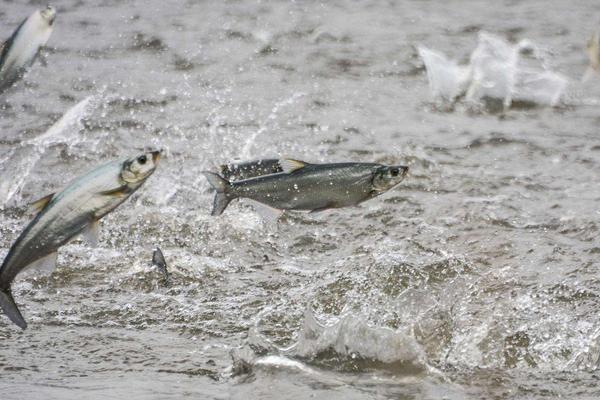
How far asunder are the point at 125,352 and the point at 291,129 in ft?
10.8

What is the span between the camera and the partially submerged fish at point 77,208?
3.53 m

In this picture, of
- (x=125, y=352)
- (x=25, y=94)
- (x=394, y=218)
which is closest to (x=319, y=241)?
(x=394, y=218)

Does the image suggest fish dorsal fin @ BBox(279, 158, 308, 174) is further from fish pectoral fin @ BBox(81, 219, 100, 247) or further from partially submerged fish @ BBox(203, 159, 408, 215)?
fish pectoral fin @ BBox(81, 219, 100, 247)

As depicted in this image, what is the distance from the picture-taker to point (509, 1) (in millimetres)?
9711

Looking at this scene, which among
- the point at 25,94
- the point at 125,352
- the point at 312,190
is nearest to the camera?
the point at 312,190

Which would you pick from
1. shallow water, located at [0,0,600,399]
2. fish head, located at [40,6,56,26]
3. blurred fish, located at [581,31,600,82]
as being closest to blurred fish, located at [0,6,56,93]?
fish head, located at [40,6,56,26]

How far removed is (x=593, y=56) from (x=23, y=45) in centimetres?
423

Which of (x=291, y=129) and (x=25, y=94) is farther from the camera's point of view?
(x=25, y=94)

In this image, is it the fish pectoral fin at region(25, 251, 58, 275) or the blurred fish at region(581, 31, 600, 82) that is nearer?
the fish pectoral fin at region(25, 251, 58, 275)

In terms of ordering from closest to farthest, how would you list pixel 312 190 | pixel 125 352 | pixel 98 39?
pixel 312 190, pixel 125 352, pixel 98 39

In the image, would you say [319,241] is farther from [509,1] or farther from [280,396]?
[509,1]

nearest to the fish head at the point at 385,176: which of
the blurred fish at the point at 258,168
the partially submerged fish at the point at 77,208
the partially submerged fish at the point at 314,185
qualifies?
the partially submerged fish at the point at 314,185

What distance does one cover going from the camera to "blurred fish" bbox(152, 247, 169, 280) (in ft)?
17.2

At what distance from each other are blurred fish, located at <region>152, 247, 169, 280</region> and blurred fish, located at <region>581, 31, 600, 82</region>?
12.2ft
